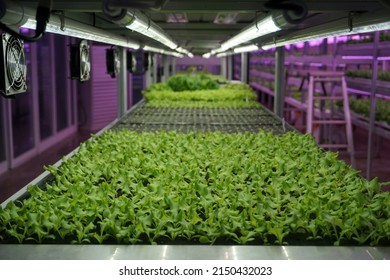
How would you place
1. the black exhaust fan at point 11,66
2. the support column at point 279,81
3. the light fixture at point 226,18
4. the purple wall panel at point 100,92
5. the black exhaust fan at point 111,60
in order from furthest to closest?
1. the purple wall panel at point 100,92
2. the support column at point 279,81
3. the black exhaust fan at point 111,60
4. the light fixture at point 226,18
5. the black exhaust fan at point 11,66

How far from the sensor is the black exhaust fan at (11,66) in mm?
3027

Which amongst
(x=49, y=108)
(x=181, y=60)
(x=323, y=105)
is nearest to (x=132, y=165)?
(x=323, y=105)

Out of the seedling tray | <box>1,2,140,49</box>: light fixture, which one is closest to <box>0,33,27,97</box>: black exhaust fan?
<box>1,2,140,49</box>: light fixture

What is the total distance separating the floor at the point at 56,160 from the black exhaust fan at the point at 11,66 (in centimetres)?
399

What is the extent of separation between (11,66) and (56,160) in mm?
6886

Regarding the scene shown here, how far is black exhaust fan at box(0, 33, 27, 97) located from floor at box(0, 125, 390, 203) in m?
3.99

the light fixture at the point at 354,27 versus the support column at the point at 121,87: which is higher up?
the light fixture at the point at 354,27

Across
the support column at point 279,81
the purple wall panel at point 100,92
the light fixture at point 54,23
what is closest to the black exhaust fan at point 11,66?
the light fixture at point 54,23

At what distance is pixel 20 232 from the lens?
2193 mm

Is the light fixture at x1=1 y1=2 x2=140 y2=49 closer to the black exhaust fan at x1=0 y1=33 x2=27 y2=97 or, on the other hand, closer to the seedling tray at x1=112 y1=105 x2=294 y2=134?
the black exhaust fan at x1=0 y1=33 x2=27 y2=97

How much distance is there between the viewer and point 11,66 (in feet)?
10.3

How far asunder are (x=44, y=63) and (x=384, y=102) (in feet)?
27.6

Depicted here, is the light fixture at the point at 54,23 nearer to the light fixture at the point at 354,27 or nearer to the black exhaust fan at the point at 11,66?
the black exhaust fan at the point at 11,66
